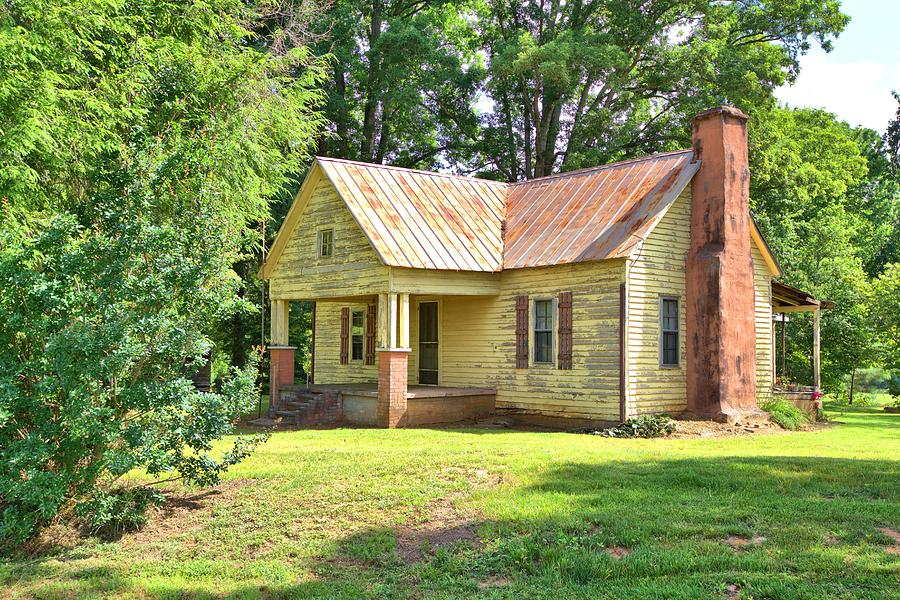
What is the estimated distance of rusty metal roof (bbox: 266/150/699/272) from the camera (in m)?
17.7

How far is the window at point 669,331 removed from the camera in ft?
57.4

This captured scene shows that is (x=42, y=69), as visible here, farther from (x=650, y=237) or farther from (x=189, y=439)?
(x=650, y=237)

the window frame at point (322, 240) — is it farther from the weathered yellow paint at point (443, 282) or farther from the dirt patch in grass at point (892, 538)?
the dirt patch in grass at point (892, 538)

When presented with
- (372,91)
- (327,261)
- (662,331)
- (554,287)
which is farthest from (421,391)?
(372,91)

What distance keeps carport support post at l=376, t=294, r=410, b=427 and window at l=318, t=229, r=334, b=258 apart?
2.90m

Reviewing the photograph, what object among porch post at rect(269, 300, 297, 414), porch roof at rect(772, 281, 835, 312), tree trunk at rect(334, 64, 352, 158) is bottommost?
porch post at rect(269, 300, 297, 414)

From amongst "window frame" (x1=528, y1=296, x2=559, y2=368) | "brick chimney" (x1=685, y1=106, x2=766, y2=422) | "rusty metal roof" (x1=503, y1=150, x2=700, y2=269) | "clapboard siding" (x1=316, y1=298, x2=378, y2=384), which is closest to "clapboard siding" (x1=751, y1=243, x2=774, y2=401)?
"brick chimney" (x1=685, y1=106, x2=766, y2=422)

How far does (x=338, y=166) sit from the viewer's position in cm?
1983

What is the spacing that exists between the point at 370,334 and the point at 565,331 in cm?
709

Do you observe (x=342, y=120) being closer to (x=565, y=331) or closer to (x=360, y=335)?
(x=360, y=335)

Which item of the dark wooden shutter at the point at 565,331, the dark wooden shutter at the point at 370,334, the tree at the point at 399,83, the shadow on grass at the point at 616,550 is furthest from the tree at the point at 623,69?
the shadow on grass at the point at 616,550

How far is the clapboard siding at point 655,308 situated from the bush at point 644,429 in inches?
17.6

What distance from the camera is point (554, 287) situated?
18.3 metres

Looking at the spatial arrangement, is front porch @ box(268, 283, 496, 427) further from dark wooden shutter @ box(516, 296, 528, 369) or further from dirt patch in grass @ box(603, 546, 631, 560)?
dirt patch in grass @ box(603, 546, 631, 560)
